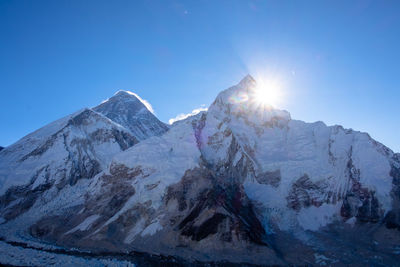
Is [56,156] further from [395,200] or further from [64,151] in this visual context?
[395,200]

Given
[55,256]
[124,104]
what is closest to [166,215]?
[55,256]

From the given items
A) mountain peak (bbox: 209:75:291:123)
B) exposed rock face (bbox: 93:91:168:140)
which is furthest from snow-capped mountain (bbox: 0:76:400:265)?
exposed rock face (bbox: 93:91:168:140)

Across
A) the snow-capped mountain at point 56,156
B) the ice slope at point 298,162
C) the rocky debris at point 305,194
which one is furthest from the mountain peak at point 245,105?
the snow-capped mountain at point 56,156

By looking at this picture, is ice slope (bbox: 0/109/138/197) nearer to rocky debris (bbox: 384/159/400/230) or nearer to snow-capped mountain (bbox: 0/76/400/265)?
snow-capped mountain (bbox: 0/76/400/265)

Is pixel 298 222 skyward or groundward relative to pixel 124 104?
groundward

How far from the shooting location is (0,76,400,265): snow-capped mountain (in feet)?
198

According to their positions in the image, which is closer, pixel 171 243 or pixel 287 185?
pixel 171 243

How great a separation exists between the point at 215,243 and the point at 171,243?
9386mm

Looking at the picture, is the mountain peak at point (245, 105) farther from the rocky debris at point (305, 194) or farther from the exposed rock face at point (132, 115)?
the exposed rock face at point (132, 115)

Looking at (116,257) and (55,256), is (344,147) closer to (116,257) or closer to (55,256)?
(116,257)

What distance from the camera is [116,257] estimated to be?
54.7 m

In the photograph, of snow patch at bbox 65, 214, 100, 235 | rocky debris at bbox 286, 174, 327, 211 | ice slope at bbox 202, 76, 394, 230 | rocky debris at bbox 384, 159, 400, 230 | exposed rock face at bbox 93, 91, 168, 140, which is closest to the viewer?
rocky debris at bbox 384, 159, 400, 230

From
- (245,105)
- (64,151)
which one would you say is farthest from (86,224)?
(245,105)

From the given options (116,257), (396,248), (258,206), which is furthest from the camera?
(258,206)
